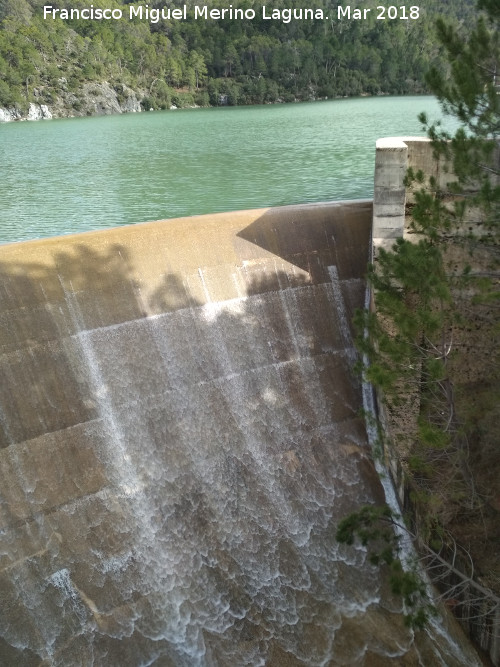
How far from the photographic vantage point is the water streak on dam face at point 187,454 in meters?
6.92

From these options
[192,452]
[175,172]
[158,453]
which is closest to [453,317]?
[192,452]

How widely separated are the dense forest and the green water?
2696 cm

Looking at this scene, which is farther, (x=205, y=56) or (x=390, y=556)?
(x=205, y=56)

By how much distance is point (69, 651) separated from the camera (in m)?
6.54

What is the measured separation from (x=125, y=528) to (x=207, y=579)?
114cm

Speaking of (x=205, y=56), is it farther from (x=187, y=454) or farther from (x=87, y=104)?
(x=187, y=454)

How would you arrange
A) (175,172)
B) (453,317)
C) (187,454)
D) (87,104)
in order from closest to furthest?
1. (453,317)
2. (187,454)
3. (175,172)
4. (87,104)

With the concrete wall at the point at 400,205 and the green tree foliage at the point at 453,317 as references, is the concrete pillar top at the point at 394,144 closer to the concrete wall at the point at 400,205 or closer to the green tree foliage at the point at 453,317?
the concrete wall at the point at 400,205

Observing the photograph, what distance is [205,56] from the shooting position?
2849 inches

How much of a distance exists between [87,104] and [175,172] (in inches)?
1677

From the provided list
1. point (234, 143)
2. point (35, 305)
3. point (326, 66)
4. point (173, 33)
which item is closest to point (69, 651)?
point (35, 305)

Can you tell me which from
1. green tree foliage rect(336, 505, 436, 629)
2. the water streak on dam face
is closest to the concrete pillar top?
the water streak on dam face

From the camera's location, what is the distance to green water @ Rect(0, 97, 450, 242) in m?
15.7

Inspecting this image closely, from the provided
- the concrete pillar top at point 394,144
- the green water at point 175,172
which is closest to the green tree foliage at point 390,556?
the concrete pillar top at point 394,144
